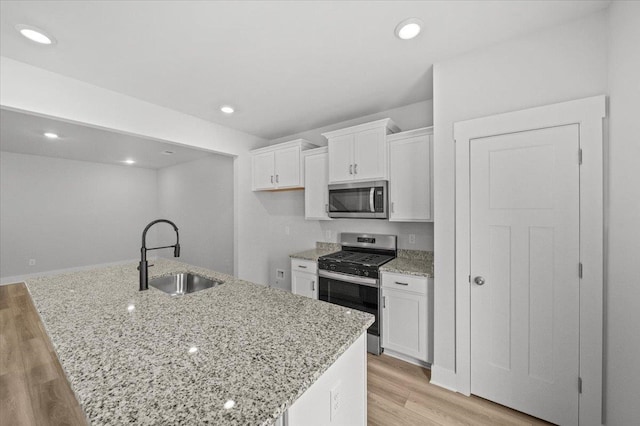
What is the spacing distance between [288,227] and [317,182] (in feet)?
3.57

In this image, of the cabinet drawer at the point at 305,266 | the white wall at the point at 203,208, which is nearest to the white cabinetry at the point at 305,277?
the cabinet drawer at the point at 305,266

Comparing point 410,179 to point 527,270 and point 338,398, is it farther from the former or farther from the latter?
point 338,398

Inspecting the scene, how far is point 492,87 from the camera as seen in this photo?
6.12 ft

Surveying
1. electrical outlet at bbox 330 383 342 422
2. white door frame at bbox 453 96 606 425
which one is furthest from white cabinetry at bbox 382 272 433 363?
electrical outlet at bbox 330 383 342 422

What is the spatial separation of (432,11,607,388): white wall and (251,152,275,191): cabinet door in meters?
2.24

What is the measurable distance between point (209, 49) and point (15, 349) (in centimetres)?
223

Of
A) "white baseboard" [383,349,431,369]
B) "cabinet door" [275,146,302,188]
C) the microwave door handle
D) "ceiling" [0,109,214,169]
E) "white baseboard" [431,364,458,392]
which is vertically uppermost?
"ceiling" [0,109,214,169]

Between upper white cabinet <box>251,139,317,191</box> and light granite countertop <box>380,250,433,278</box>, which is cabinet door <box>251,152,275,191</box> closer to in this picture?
upper white cabinet <box>251,139,317,191</box>

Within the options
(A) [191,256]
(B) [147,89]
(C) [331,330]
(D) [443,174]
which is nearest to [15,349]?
(C) [331,330]

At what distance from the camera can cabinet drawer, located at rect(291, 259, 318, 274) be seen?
3.02 meters

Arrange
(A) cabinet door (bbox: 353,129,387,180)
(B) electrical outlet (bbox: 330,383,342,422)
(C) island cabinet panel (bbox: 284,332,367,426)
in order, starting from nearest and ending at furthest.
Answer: (C) island cabinet panel (bbox: 284,332,367,426), (B) electrical outlet (bbox: 330,383,342,422), (A) cabinet door (bbox: 353,129,387,180)

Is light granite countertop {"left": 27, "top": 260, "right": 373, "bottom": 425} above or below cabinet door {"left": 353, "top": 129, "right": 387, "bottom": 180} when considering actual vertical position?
below

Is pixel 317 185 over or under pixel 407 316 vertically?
over

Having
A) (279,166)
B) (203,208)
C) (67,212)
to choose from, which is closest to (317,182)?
(279,166)
